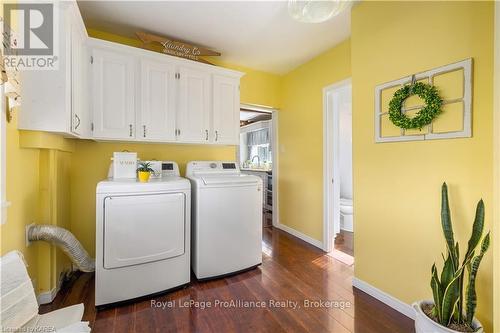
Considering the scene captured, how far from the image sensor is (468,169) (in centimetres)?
135

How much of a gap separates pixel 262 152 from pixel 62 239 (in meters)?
Answer: 4.55

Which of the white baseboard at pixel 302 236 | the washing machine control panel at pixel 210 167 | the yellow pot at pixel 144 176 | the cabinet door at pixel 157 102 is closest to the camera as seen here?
the yellow pot at pixel 144 176

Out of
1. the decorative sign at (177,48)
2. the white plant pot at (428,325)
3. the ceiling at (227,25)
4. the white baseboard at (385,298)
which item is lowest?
the white baseboard at (385,298)

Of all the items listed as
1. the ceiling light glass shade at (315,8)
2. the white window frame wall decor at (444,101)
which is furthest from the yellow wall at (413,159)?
the ceiling light glass shade at (315,8)

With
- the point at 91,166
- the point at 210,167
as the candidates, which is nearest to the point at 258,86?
the point at 210,167

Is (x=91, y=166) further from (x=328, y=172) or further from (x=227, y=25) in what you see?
(x=328, y=172)

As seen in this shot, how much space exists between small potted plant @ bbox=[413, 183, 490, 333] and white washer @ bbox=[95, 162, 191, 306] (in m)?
1.81

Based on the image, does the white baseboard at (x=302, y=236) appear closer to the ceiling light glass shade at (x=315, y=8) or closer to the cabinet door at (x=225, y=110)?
the cabinet door at (x=225, y=110)

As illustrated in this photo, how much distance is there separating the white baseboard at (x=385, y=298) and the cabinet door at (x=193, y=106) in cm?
214

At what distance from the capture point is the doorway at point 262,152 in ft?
12.5

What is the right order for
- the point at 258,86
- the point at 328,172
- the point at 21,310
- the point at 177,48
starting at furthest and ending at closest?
the point at 258,86 < the point at 328,172 < the point at 177,48 < the point at 21,310

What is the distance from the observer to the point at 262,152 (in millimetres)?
5801

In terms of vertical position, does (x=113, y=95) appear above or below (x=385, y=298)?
above

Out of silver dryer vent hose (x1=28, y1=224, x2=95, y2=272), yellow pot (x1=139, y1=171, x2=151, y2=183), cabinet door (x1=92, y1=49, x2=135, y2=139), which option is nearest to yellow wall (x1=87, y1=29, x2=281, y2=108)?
cabinet door (x1=92, y1=49, x2=135, y2=139)
